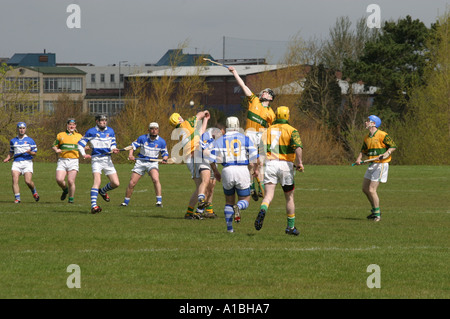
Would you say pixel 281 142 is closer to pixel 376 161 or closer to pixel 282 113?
pixel 282 113

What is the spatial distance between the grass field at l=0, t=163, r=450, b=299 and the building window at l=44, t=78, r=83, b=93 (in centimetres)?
12520

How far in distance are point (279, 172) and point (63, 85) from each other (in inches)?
5313

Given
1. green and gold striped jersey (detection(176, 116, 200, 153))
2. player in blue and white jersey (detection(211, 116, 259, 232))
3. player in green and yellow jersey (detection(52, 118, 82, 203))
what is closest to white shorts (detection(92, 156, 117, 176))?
green and gold striped jersey (detection(176, 116, 200, 153))

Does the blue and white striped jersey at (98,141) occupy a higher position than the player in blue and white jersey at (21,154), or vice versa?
the blue and white striped jersey at (98,141)

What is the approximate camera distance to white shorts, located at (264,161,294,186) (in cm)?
1387

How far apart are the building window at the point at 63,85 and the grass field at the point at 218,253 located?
125200 millimetres

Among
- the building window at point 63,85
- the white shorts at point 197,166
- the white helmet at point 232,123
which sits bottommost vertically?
the white shorts at point 197,166

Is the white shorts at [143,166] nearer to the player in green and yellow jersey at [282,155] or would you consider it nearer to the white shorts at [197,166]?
the white shorts at [197,166]

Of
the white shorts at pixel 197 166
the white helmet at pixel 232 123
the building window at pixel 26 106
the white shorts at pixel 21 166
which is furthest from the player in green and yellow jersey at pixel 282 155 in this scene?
the building window at pixel 26 106

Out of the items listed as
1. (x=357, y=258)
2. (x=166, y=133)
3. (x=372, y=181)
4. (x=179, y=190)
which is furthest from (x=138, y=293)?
(x=166, y=133)

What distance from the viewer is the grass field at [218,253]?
934 cm

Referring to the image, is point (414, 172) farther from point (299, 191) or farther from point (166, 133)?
point (166, 133)

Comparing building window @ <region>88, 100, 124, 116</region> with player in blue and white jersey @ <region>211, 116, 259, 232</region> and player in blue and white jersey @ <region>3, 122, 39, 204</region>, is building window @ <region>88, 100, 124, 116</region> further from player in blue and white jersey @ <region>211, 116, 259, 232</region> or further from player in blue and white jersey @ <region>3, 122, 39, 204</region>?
player in blue and white jersey @ <region>211, 116, 259, 232</region>

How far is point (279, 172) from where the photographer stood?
45.5ft
